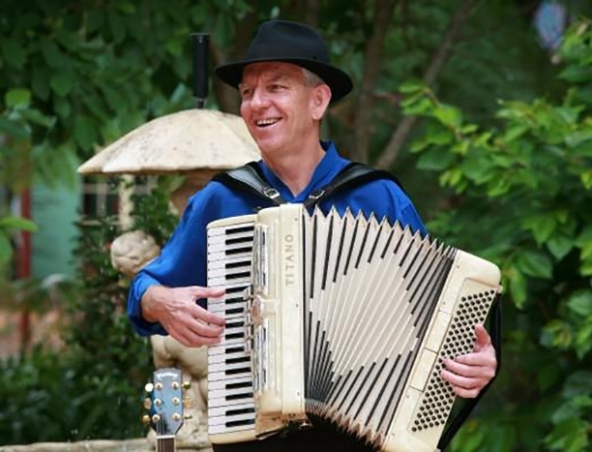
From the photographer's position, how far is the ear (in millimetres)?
4469

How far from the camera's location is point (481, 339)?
421 cm

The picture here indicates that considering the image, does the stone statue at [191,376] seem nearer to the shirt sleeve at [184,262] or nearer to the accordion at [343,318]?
the shirt sleeve at [184,262]

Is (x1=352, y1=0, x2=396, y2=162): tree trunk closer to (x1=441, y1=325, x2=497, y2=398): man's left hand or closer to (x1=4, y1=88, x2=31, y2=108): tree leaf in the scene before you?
(x1=4, y1=88, x2=31, y2=108): tree leaf

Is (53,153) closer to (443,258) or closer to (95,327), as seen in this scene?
(95,327)

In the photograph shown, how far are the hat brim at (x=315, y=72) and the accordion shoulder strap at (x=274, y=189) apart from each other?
217mm

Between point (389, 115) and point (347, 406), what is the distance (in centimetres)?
484

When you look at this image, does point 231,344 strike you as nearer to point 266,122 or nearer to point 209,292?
point 209,292

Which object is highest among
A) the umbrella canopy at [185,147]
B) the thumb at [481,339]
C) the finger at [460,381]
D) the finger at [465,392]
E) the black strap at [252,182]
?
the black strap at [252,182]

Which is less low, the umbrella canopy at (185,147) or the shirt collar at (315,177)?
the shirt collar at (315,177)

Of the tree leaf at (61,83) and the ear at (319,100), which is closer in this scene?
the ear at (319,100)

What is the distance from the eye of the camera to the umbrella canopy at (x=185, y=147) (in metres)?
6.21

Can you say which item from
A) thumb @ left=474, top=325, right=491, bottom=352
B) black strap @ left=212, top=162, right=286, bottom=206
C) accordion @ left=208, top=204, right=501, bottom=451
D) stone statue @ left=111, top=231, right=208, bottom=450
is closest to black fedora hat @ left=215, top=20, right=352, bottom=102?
black strap @ left=212, top=162, right=286, bottom=206

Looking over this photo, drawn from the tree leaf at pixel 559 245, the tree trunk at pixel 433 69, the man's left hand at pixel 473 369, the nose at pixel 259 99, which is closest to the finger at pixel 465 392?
the man's left hand at pixel 473 369

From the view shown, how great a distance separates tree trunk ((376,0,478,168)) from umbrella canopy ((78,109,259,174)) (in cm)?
189
